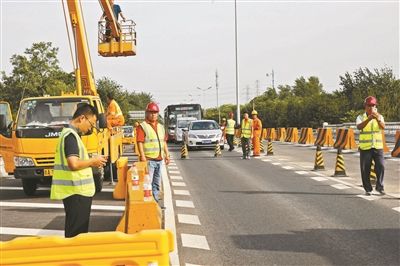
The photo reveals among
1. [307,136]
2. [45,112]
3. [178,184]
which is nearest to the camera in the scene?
[45,112]

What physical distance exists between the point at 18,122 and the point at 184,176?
4.96 metres

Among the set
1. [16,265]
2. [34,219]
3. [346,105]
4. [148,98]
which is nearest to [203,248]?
[16,265]

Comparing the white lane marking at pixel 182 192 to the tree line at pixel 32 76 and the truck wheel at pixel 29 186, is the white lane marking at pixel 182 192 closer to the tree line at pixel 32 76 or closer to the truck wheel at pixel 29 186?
the truck wheel at pixel 29 186

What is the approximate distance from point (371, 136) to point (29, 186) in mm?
7245

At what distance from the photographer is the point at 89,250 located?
164 inches

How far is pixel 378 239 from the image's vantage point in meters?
7.27

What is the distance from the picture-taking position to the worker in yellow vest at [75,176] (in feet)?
18.0

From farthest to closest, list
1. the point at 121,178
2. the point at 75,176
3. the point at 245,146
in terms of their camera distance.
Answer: the point at 245,146
the point at 121,178
the point at 75,176

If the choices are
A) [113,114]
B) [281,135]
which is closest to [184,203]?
[113,114]

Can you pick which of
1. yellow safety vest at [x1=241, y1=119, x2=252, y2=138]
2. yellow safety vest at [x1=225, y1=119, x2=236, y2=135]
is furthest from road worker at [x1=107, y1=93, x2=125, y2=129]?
yellow safety vest at [x1=225, y1=119, x2=236, y2=135]

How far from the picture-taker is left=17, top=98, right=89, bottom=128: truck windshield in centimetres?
1238

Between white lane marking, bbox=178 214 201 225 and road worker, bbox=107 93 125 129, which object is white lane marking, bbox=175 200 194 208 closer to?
white lane marking, bbox=178 214 201 225

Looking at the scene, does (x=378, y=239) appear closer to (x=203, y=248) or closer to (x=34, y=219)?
(x=203, y=248)

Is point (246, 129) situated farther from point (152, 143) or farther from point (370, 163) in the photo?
point (152, 143)
